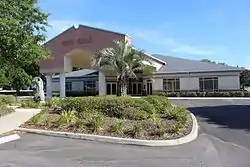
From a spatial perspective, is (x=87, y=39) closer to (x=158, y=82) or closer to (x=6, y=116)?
(x=158, y=82)

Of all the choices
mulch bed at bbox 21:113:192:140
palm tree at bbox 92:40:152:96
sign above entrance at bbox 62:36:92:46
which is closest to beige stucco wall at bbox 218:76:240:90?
palm tree at bbox 92:40:152:96

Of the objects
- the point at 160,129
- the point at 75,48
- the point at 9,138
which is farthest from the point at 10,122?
the point at 75,48

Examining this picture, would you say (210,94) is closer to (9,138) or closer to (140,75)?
(140,75)

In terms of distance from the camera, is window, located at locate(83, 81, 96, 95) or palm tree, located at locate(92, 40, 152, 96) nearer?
palm tree, located at locate(92, 40, 152, 96)

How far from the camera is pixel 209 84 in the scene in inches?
1794

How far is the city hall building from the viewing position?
44625 mm

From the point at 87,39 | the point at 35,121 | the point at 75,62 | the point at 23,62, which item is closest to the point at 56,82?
the point at 75,62

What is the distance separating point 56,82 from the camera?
61.7m

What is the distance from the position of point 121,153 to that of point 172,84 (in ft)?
127

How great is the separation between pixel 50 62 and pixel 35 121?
36886mm

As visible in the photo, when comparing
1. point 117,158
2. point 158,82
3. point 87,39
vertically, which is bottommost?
point 117,158

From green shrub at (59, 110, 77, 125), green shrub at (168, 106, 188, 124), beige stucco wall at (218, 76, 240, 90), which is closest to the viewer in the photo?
Answer: green shrub at (59, 110, 77, 125)

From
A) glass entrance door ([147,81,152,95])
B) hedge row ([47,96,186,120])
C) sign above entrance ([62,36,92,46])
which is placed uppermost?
sign above entrance ([62,36,92,46])

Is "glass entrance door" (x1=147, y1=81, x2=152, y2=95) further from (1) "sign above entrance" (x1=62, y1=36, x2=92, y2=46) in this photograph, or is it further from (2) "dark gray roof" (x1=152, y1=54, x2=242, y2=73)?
(1) "sign above entrance" (x1=62, y1=36, x2=92, y2=46)
